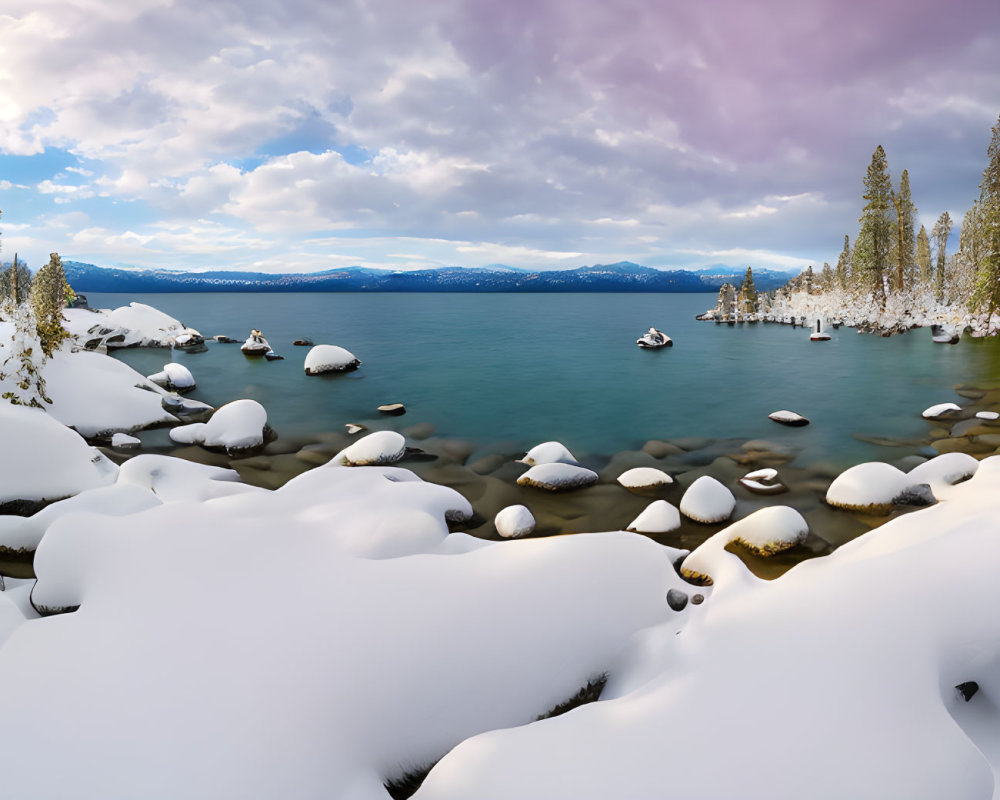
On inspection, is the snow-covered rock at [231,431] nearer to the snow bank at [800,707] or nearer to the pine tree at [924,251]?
the snow bank at [800,707]

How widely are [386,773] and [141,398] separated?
18.9 metres

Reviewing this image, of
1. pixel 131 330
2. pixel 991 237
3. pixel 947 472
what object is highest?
pixel 991 237

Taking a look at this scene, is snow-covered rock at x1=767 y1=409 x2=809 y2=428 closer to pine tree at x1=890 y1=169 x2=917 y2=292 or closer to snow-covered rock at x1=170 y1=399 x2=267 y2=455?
snow-covered rock at x1=170 y1=399 x2=267 y2=455

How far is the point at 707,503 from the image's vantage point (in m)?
10.8

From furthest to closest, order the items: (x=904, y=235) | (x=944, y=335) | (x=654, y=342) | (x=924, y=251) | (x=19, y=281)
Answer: (x=924, y=251) → (x=19, y=281) → (x=904, y=235) → (x=654, y=342) → (x=944, y=335)

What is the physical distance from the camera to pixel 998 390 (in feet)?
74.8

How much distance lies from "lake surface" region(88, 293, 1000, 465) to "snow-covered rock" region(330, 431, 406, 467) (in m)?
3.47

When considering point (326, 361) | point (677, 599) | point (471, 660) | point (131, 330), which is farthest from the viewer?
point (131, 330)

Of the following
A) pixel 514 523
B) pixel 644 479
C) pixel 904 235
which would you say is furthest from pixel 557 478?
pixel 904 235

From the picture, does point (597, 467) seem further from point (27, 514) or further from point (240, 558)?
point (27, 514)

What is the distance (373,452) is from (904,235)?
219 ft

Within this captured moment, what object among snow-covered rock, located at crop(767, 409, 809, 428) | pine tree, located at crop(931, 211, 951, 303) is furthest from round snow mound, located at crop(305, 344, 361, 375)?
pine tree, located at crop(931, 211, 951, 303)

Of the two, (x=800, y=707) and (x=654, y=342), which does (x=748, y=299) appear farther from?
(x=800, y=707)

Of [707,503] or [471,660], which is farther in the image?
[707,503]
